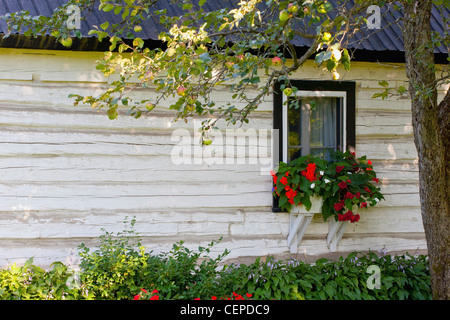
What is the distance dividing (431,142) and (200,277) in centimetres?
228

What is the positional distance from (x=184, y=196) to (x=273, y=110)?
127 cm

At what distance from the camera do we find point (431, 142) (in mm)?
3947

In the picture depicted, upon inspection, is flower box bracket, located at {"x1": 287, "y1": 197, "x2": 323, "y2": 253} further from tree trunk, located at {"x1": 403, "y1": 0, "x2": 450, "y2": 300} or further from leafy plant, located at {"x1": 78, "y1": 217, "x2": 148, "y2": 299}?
leafy plant, located at {"x1": 78, "y1": 217, "x2": 148, "y2": 299}

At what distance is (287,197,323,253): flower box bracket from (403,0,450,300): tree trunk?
1071 mm

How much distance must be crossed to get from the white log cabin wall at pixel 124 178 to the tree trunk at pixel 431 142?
98 centimetres

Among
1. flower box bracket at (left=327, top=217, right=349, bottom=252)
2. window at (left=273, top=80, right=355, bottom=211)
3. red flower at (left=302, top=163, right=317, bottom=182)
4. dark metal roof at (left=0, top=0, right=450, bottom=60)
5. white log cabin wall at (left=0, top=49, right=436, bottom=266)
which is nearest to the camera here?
dark metal roof at (left=0, top=0, right=450, bottom=60)

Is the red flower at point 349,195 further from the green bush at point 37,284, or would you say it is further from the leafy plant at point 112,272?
the green bush at point 37,284

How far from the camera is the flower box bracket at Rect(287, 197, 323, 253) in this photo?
476 cm

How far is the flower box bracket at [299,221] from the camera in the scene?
4758 mm

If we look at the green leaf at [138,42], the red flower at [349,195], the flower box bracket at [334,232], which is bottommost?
the flower box bracket at [334,232]

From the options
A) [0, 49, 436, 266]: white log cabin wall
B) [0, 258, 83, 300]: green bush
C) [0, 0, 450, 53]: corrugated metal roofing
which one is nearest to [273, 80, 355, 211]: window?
[0, 49, 436, 266]: white log cabin wall


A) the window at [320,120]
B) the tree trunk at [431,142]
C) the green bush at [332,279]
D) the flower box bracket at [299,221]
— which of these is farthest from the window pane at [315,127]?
the tree trunk at [431,142]
